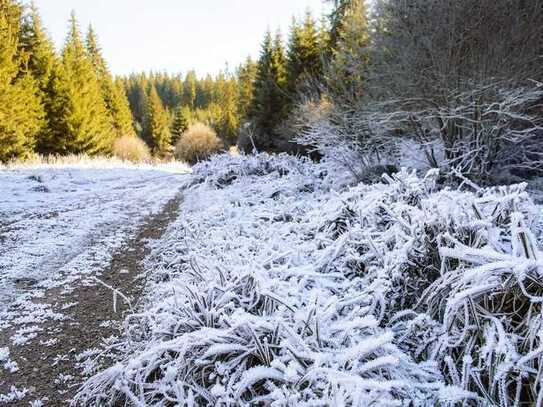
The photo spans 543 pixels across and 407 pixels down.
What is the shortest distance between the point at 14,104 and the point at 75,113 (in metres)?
6.68

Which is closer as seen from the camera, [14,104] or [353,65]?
[353,65]

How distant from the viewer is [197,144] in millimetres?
38781

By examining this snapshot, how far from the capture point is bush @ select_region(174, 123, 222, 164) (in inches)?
1515

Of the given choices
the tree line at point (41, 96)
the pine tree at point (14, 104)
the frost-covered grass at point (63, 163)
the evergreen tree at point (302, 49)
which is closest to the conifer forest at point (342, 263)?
the frost-covered grass at point (63, 163)

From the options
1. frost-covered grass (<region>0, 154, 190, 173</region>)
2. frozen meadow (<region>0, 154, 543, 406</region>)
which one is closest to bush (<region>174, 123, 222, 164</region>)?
frost-covered grass (<region>0, 154, 190, 173</region>)

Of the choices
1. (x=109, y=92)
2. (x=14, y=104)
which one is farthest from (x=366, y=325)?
(x=109, y=92)

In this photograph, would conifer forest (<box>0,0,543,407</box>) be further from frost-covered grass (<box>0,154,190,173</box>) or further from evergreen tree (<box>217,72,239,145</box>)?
evergreen tree (<box>217,72,239,145</box>)

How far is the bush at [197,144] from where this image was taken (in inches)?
1515

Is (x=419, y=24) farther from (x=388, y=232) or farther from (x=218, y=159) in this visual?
(x=218, y=159)

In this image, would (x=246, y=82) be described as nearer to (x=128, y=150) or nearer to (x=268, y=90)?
(x=128, y=150)

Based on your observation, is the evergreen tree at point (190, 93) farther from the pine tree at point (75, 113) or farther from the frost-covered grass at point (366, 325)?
the frost-covered grass at point (366, 325)

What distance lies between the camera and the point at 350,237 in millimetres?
2951

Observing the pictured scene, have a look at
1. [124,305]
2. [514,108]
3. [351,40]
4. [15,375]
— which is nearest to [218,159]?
[351,40]

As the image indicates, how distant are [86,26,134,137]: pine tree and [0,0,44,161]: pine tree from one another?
1639 centimetres
